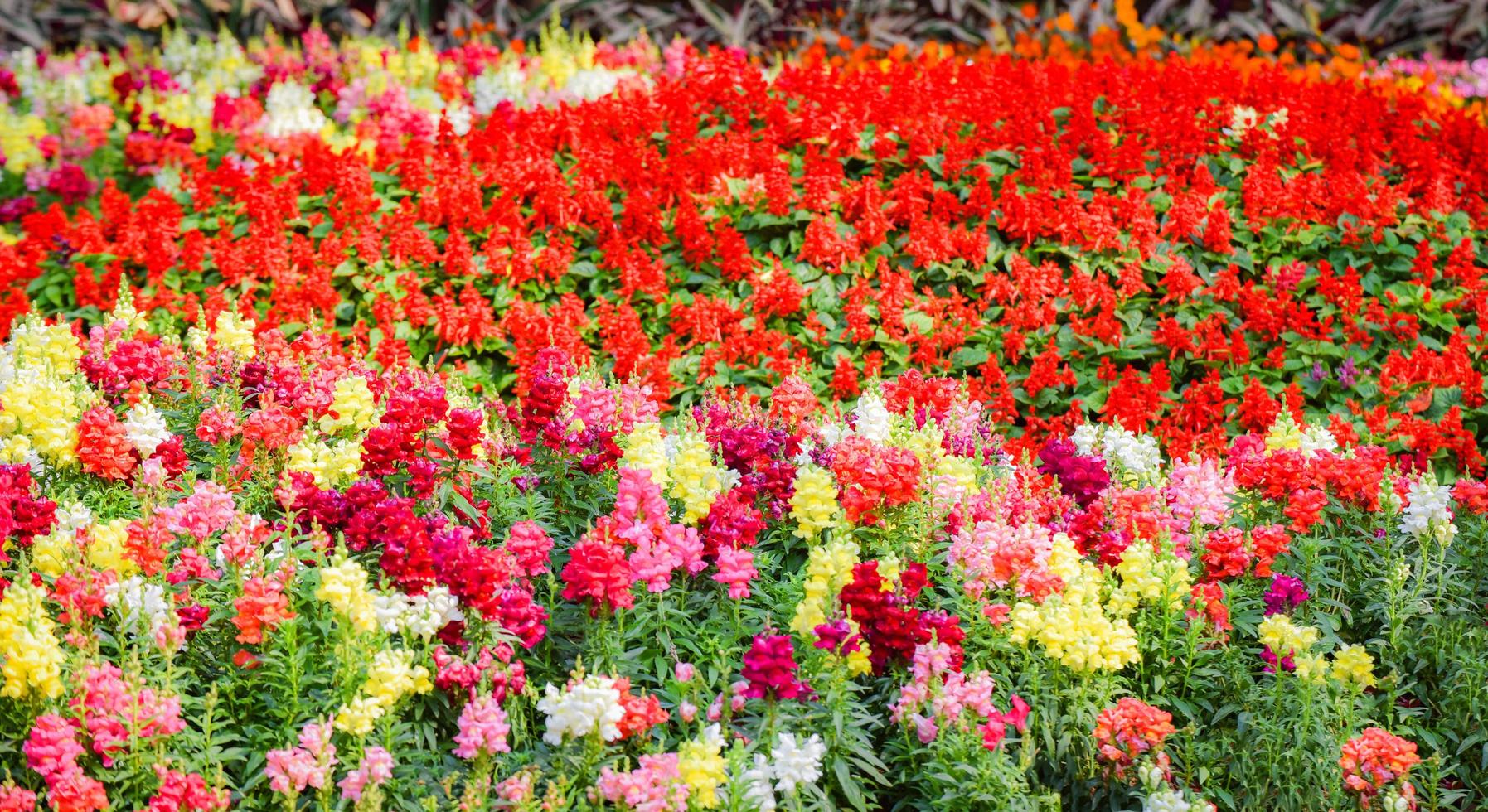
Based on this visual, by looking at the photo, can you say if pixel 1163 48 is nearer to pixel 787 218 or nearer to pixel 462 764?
pixel 787 218

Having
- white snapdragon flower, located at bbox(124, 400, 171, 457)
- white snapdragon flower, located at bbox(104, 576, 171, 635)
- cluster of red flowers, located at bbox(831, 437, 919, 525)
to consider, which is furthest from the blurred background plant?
white snapdragon flower, located at bbox(104, 576, 171, 635)

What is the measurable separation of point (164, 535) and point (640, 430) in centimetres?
141

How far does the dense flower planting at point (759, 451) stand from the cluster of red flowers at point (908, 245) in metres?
A: 0.03

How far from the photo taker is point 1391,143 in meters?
8.33

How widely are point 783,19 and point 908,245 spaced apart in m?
5.14

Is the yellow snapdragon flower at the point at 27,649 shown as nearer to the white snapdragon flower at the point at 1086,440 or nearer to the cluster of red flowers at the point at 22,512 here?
the cluster of red flowers at the point at 22,512

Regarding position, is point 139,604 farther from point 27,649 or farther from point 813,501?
point 813,501

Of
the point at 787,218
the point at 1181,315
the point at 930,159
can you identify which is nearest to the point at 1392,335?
the point at 1181,315

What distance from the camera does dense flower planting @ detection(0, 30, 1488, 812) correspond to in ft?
13.0

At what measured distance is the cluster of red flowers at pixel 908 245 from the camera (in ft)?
23.4

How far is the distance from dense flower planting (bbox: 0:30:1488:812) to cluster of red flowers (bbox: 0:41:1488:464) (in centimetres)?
3

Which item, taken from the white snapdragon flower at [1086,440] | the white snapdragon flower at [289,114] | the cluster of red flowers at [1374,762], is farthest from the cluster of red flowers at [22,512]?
the white snapdragon flower at [289,114]

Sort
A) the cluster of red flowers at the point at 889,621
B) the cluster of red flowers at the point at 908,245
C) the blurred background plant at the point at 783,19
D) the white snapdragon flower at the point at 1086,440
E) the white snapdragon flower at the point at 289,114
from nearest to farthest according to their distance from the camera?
the cluster of red flowers at the point at 889,621
the white snapdragon flower at the point at 1086,440
the cluster of red flowers at the point at 908,245
the white snapdragon flower at the point at 289,114
the blurred background plant at the point at 783,19

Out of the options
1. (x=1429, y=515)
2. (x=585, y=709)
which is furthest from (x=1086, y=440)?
(x=585, y=709)
